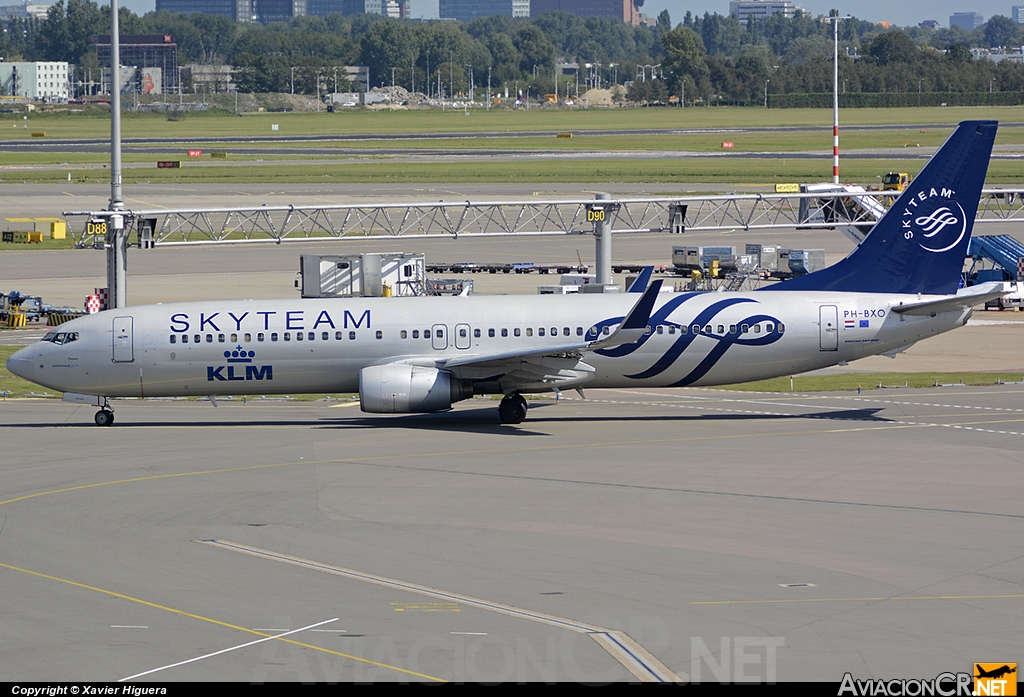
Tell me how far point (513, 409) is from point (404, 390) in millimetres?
3805

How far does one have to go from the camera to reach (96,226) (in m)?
54.9

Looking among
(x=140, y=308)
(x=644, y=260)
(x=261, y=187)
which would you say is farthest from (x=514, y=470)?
(x=261, y=187)

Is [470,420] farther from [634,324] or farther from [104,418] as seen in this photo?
[104,418]

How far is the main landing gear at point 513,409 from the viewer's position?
4284 cm

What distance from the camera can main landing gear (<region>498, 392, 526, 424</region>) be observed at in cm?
4284

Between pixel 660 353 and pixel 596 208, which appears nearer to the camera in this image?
pixel 660 353

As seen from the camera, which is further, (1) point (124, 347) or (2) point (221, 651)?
(1) point (124, 347)

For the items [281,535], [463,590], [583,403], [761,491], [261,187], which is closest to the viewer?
[463,590]

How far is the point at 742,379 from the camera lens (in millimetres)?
44062

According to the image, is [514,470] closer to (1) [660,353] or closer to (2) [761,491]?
(2) [761,491]

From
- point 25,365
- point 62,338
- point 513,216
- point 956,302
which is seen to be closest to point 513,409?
point 956,302

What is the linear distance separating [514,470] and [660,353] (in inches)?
380

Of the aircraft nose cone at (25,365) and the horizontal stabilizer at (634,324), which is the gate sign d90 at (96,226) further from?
the horizontal stabilizer at (634,324)

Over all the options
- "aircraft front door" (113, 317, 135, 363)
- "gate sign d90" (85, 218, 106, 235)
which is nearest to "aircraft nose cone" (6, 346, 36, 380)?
"aircraft front door" (113, 317, 135, 363)
